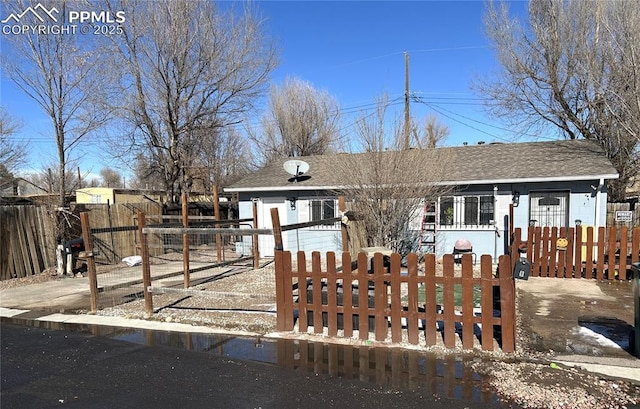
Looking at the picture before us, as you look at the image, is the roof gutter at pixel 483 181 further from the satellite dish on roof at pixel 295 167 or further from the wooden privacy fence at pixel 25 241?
the wooden privacy fence at pixel 25 241

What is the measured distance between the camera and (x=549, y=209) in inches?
457

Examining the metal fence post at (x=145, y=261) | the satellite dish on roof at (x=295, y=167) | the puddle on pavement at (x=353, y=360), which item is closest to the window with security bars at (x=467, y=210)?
the satellite dish on roof at (x=295, y=167)

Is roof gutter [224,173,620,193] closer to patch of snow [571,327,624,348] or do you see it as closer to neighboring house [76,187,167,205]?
patch of snow [571,327,624,348]

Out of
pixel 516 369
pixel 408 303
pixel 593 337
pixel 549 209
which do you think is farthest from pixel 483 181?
pixel 516 369

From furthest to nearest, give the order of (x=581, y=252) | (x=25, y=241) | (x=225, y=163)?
(x=225, y=163) → (x=25, y=241) → (x=581, y=252)

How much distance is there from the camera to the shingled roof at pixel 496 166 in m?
11.0

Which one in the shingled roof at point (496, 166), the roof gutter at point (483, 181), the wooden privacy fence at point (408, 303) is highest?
the shingled roof at point (496, 166)

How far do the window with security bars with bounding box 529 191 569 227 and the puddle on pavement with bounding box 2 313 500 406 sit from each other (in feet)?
27.6

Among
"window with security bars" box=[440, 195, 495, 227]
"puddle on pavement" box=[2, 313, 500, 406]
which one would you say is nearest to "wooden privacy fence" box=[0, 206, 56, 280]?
"puddle on pavement" box=[2, 313, 500, 406]

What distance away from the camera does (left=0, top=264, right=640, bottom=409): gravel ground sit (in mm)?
3668

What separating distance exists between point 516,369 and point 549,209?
863cm

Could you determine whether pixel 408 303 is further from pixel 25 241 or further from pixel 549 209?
pixel 25 241

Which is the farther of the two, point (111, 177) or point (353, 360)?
point (111, 177)

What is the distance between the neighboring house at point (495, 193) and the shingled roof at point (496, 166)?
0.02 metres
